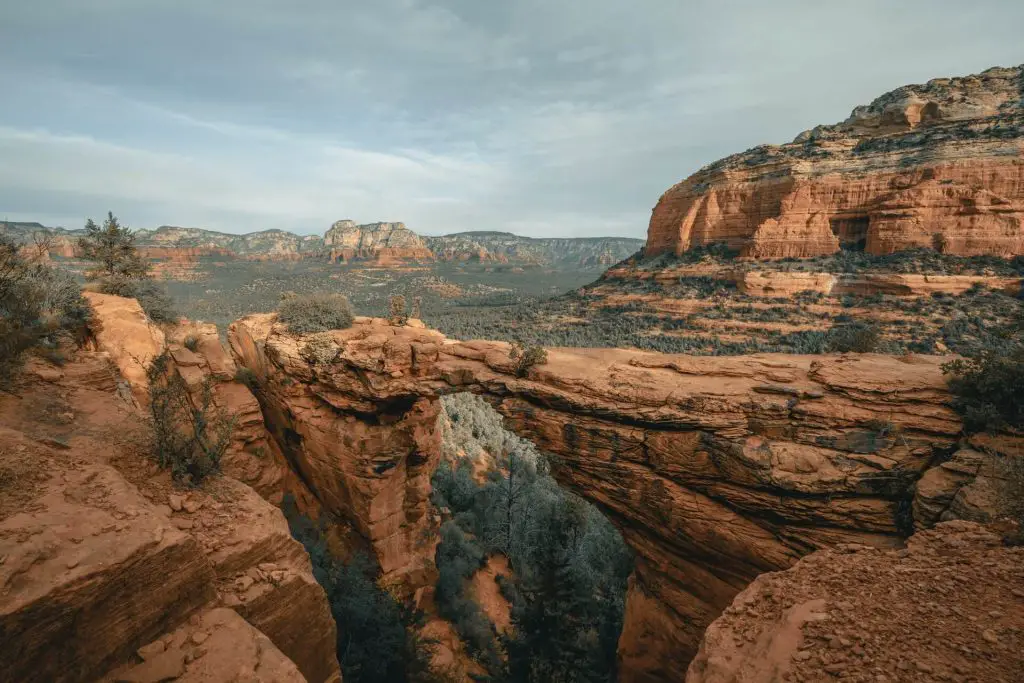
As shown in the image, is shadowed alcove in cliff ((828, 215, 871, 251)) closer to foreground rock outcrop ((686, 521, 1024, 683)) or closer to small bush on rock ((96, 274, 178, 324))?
foreground rock outcrop ((686, 521, 1024, 683))

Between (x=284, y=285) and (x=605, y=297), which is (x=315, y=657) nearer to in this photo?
(x=605, y=297)

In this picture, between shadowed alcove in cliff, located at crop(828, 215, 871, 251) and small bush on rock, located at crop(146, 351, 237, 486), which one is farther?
shadowed alcove in cliff, located at crop(828, 215, 871, 251)

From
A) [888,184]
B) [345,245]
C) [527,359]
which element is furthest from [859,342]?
[345,245]

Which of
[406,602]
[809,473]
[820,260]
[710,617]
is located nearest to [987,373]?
[809,473]

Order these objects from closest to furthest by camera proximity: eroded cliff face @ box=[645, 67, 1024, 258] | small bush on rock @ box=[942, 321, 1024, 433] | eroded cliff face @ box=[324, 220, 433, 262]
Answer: small bush on rock @ box=[942, 321, 1024, 433] → eroded cliff face @ box=[645, 67, 1024, 258] → eroded cliff face @ box=[324, 220, 433, 262]

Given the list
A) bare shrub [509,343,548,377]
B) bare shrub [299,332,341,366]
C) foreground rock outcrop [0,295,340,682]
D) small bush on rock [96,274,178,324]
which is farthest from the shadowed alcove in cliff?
small bush on rock [96,274,178,324]

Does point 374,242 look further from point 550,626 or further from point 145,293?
point 550,626

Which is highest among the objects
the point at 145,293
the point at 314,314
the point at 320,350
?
the point at 145,293
